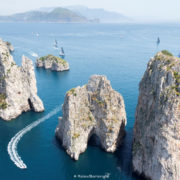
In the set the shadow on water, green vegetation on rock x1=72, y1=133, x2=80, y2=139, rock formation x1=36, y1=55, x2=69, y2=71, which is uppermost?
rock formation x1=36, y1=55, x2=69, y2=71

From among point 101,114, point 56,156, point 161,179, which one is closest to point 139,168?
point 161,179

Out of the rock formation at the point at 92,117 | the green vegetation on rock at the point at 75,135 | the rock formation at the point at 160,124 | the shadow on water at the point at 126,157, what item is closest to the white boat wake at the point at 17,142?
the rock formation at the point at 92,117

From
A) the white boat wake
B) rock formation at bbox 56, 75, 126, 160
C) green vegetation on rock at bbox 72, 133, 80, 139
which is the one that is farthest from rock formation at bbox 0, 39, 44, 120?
green vegetation on rock at bbox 72, 133, 80, 139

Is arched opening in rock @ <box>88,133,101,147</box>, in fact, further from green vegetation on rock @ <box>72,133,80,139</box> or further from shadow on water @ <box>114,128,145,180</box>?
green vegetation on rock @ <box>72,133,80,139</box>

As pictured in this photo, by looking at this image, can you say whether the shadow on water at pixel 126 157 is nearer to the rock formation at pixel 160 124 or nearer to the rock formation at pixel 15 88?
the rock formation at pixel 160 124

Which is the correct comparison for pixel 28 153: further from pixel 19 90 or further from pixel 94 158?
pixel 19 90
